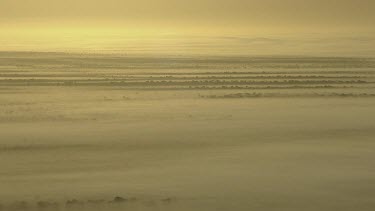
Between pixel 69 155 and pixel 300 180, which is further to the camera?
pixel 69 155

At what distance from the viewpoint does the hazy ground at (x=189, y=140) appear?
778 cm

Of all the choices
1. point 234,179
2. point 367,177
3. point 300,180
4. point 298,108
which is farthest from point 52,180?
point 298,108

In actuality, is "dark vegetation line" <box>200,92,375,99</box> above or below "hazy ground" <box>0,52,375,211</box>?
above

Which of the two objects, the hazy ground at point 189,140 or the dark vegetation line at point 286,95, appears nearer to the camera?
the hazy ground at point 189,140

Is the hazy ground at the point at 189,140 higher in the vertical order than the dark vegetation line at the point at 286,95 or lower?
lower

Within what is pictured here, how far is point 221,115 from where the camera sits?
42.7 ft

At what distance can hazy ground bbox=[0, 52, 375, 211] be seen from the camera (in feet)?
25.5

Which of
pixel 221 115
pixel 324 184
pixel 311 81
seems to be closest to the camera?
pixel 324 184

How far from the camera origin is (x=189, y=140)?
1084cm

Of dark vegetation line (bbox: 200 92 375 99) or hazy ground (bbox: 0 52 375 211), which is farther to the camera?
dark vegetation line (bbox: 200 92 375 99)

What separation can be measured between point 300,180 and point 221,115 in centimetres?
472

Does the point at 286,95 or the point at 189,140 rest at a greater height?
the point at 286,95

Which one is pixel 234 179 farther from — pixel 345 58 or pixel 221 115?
pixel 345 58

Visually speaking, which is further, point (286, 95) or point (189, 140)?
point (286, 95)
